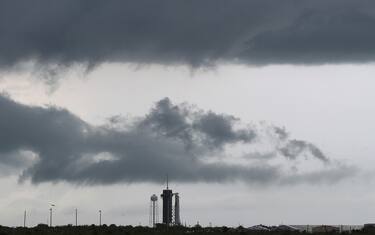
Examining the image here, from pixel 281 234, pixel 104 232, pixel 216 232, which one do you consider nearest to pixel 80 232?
pixel 104 232

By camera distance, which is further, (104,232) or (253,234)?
(104,232)

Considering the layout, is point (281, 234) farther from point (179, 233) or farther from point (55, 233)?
point (55, 233)

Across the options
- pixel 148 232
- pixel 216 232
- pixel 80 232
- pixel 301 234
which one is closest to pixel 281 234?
pixel 301 234

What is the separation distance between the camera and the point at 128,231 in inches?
5792

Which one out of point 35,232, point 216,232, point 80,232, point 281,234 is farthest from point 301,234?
point 35,232

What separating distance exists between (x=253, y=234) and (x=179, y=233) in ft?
43.0

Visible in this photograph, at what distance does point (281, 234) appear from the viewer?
136250 millimetres

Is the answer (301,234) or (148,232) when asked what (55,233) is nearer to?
(148,232)

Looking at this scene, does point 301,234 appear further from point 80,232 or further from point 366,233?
point 80,232

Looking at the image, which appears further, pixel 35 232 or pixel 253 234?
pixel 35 232

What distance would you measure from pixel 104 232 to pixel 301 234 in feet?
114

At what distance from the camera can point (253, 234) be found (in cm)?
13562

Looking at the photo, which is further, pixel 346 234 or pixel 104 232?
pixel 104 232

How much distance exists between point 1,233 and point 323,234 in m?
55.7
